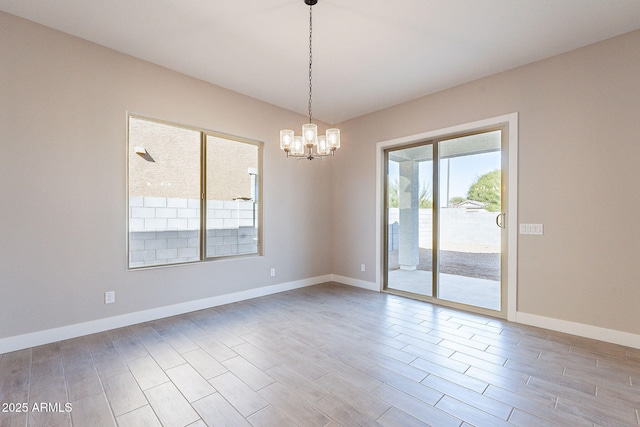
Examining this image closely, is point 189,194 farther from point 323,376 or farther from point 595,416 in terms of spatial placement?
point 595,416

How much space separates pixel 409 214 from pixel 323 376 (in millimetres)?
2995

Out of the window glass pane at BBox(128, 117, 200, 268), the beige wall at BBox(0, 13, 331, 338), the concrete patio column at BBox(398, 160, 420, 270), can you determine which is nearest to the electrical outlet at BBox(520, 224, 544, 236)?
the concrete patio column at BBox(398, 160, 420, 270)

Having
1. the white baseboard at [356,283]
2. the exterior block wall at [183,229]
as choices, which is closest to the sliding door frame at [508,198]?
the white baseboard at [356,283]

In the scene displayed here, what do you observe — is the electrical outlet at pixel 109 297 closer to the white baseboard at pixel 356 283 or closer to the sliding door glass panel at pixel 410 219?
the white baseboard at pixel 356 283

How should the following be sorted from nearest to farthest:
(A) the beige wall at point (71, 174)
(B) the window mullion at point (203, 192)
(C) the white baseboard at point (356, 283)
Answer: (A) the beige wall at point (71, 174) → (B) the window mullion at point (203, 192) → (C) the white baseboard at point (356, 283)

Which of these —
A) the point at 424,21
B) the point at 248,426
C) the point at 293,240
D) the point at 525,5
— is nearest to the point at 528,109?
the point at 525,5

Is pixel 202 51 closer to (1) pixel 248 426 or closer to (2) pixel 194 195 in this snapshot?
(2) pixel 194 195

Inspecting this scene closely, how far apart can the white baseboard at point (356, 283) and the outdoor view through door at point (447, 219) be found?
0.83 ft

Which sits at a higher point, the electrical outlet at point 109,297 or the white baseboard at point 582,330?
the electrical outlet at point 109,297

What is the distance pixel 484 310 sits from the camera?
3582mm

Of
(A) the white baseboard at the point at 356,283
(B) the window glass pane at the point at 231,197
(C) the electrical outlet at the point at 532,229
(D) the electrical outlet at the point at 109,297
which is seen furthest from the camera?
(A) the white baseboard at the point at 356,283

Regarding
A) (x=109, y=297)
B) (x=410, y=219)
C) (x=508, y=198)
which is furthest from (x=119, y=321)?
(x=508, y=198)

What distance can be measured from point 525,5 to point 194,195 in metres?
4.08

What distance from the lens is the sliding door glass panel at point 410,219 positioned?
4.23 meters
